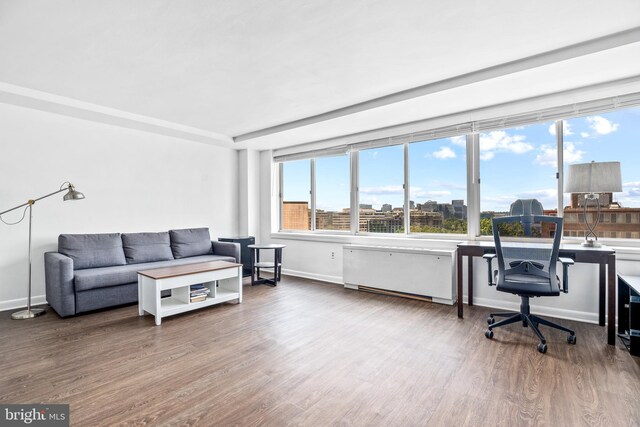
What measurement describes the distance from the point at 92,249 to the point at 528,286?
480 centimetres

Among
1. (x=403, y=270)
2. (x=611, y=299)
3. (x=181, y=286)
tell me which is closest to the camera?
(x=611, y=299)

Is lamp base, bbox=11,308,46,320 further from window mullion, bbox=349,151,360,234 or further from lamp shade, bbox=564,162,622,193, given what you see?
lamp shade, bbox=564,162,622,193

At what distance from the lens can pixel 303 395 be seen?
199cm

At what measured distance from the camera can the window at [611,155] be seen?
3229 mm

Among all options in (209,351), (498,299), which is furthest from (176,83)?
(498,299)

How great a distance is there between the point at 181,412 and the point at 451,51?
320 cm

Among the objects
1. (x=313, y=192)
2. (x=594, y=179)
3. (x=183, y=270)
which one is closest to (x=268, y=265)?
(x=183, y=270)

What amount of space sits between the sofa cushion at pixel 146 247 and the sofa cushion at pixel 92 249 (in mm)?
98

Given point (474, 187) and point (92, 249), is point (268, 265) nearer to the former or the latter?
point (92, 249)

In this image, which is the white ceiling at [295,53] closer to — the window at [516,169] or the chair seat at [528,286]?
the window at [516,169]

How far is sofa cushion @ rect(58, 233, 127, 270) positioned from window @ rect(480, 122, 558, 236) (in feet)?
15.5

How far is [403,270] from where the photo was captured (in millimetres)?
4188

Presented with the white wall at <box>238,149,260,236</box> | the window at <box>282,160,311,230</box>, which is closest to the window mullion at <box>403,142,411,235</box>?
the window at <box>282,160,311,230</box>

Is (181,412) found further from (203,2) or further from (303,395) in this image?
(203,2)
